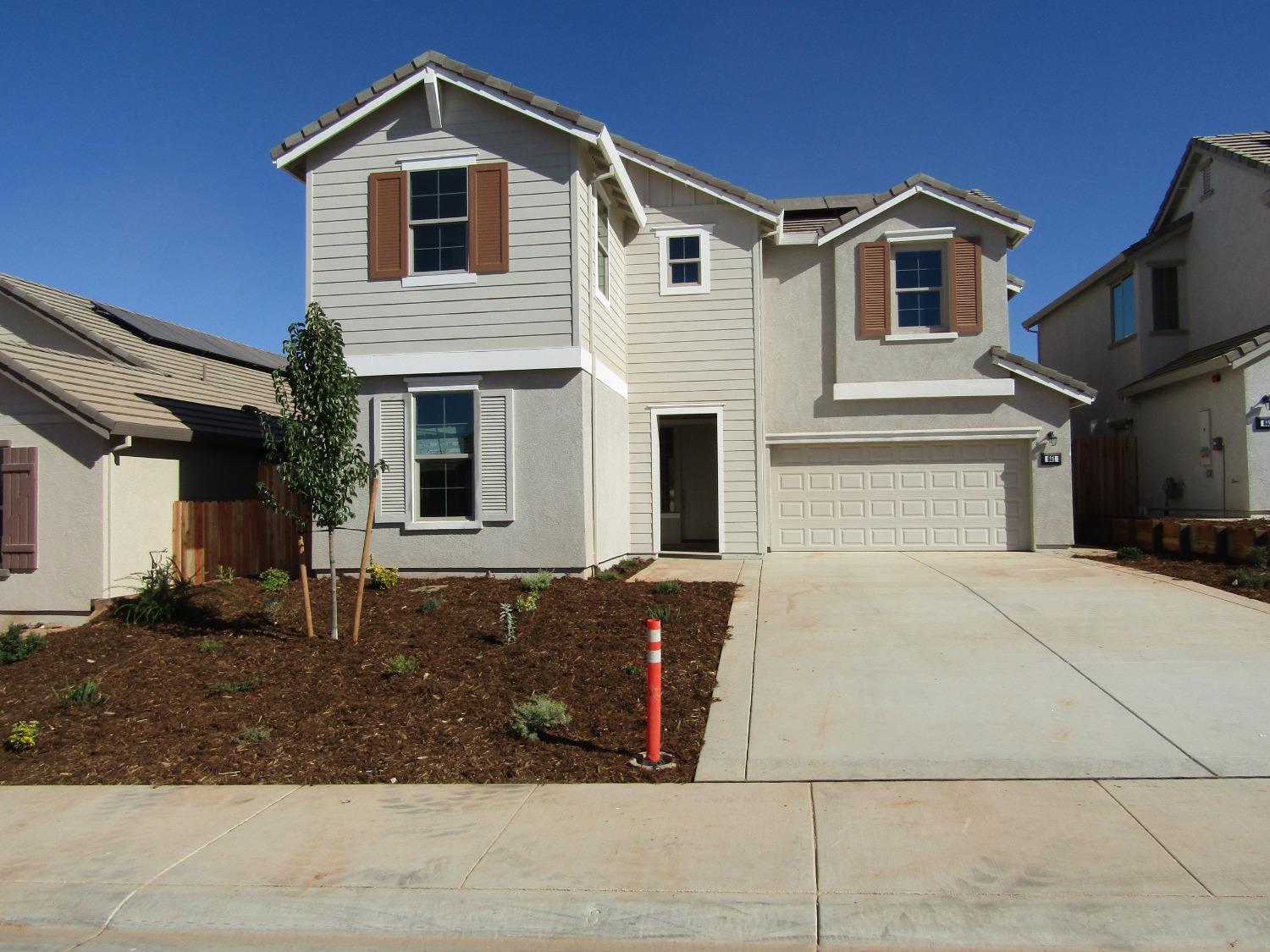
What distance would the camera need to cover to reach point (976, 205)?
16.4 m

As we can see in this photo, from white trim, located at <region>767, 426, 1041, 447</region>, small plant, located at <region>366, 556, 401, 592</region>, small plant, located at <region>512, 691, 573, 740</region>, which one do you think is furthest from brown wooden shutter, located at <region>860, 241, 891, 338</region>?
small plant, located at <region>512, 691, 573, 740</region>

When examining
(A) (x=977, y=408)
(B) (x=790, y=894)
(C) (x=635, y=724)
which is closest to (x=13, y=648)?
(C) (x=635, y=724)

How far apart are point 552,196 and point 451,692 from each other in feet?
24.1

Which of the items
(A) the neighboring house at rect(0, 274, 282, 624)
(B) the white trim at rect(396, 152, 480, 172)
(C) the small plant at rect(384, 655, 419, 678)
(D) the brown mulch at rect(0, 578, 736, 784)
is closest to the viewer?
(D) the brown mulch at rect(0, 578, 736, 784)

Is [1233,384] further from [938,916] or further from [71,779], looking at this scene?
[71,779]

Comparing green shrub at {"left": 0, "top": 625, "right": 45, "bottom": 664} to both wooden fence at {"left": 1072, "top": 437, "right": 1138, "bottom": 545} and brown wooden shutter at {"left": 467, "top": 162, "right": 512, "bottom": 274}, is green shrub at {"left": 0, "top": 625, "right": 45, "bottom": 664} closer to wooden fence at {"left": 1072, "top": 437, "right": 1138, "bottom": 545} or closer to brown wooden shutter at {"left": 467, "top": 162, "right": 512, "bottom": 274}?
brown wooden shutter at {"left": 467, "top": 162, "right": 512, "bottom": 274}

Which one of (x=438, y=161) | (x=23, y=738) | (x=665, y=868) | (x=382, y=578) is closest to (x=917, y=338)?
(x=438, y=161)

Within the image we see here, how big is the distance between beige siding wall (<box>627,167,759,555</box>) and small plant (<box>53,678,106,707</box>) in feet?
29.1

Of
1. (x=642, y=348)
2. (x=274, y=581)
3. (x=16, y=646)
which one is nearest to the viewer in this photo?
(x=16, y=646)

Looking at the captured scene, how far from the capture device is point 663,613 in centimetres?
1022

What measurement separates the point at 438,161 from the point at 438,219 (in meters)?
0.80

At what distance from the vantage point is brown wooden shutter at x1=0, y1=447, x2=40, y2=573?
1166 cm

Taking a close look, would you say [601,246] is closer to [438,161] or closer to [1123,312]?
[438,161]

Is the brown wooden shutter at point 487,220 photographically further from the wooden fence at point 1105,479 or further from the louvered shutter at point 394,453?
the wooden fence at point 1105,479
